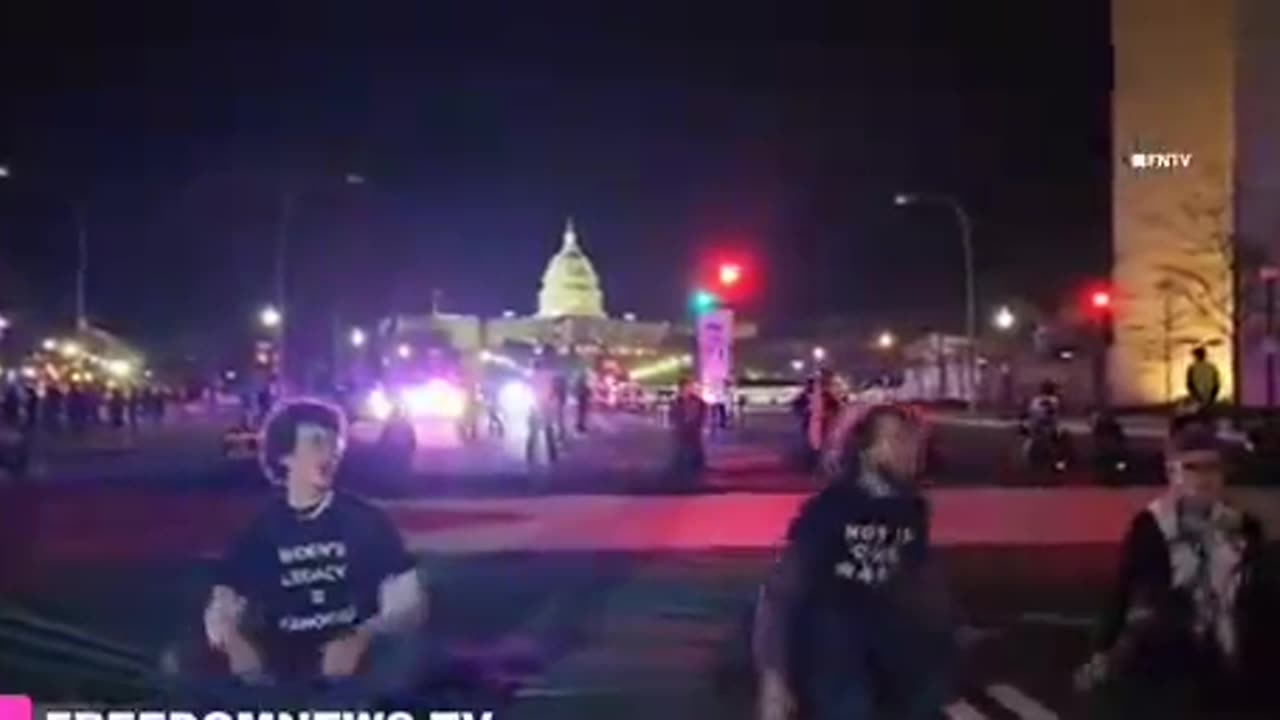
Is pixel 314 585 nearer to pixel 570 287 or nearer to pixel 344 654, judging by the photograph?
pixel 344 654

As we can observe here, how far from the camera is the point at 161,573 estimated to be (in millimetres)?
6648

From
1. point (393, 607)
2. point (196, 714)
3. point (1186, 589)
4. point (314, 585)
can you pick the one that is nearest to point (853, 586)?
point (393, 607)

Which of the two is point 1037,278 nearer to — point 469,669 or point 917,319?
point 917,319

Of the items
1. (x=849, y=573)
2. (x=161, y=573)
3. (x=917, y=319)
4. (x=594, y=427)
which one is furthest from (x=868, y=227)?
(x=849, y=573)

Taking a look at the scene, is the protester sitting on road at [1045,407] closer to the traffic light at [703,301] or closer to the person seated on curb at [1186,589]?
the traffic light at [703,301]

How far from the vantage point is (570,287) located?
18.9ft

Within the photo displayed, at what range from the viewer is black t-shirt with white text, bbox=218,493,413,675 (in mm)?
3938

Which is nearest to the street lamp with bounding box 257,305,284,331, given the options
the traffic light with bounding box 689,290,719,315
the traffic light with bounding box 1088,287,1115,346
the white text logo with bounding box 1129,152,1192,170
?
the traffic light with bounding box 689,290,719,315

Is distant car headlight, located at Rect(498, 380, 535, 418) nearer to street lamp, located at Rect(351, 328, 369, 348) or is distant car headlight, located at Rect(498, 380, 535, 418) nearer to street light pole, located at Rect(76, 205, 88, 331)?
street lamp, located at Rect(351, 328, 369, 348)

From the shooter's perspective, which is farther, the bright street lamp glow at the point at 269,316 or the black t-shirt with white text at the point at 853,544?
the bright street lamp glow at the point at 269,316

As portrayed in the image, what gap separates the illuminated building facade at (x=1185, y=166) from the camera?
7.99 m

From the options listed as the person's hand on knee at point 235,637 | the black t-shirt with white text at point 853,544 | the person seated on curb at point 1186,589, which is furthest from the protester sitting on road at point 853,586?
the person seated on curb at point 1186,589

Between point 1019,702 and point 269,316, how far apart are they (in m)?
2.24

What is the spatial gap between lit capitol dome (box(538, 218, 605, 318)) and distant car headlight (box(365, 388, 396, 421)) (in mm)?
541
